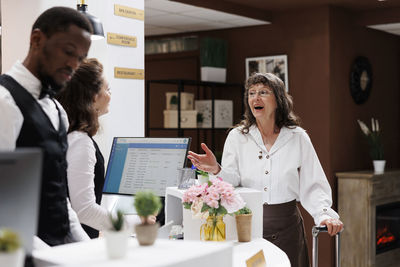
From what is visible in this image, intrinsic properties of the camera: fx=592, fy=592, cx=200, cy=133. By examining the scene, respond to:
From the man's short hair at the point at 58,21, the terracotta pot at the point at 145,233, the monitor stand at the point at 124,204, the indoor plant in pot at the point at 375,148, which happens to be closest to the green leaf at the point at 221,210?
the monitor stand at the point at 124,204

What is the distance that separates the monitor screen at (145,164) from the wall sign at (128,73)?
4.20 ft

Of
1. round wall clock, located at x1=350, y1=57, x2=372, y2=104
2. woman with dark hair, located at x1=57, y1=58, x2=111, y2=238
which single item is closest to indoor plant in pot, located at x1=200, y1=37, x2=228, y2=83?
round wall clock, located at x1=350, y1=57, x2=372, y2=104

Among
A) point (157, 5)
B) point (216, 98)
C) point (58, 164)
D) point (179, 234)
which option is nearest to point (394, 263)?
point (216, 98)

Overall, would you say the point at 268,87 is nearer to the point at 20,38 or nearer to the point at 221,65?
the point at 20,38

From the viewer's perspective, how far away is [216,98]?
7.10m

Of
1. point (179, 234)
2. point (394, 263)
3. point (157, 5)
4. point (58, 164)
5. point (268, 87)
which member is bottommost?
point (394, 263)

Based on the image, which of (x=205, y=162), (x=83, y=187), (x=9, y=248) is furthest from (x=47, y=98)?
(x=205, y=162)

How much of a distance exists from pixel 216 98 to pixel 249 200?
14.8 feet

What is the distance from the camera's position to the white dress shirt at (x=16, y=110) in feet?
5.47

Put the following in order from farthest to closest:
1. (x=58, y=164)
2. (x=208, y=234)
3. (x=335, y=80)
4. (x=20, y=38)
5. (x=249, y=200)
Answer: (x=335, y=80)
(x=20, y=38)
(x=249, y=200)
(x=208, y=234)
(x=58, y=164)

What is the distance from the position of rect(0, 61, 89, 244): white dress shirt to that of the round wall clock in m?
5.07

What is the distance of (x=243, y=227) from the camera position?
8.39 ft

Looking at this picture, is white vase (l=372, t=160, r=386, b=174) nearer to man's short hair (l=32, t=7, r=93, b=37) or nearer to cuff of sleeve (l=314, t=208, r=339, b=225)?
cuff of sleeve (l=314, t=208, r=339, b=225)

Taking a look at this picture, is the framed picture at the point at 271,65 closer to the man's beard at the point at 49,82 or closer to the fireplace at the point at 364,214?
the fireplace at the point at 364,214
